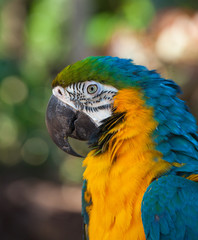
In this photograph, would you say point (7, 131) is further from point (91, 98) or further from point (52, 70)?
point (91, 98)

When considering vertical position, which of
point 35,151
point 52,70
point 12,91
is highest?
point 52,70

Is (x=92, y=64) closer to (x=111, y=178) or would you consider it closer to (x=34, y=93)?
(x=111, y=178)

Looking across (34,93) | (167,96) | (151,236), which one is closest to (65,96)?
(167,96)

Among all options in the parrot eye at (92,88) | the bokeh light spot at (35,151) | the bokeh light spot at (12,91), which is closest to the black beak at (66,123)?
the parrot eye at (92,88)

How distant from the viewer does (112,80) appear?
1768 millimetres

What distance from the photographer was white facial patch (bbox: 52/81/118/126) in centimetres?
179

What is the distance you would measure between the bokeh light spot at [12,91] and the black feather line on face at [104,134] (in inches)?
240

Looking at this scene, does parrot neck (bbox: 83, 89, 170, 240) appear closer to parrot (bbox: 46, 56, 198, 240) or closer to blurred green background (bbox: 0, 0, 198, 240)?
parrot (bbox: 46, 56, 198, 240)

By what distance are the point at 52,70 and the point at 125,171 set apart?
7.99 meters

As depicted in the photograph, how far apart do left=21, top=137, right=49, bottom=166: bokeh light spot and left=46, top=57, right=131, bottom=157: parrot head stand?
21.2ft

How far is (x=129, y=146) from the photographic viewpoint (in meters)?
1.64

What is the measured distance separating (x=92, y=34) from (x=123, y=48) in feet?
2.16

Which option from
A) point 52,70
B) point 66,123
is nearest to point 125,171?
point 66,123

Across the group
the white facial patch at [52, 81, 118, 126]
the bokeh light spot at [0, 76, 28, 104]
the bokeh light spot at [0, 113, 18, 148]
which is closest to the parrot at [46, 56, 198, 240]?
the white facial patch at [52, 81, 118, 126]
